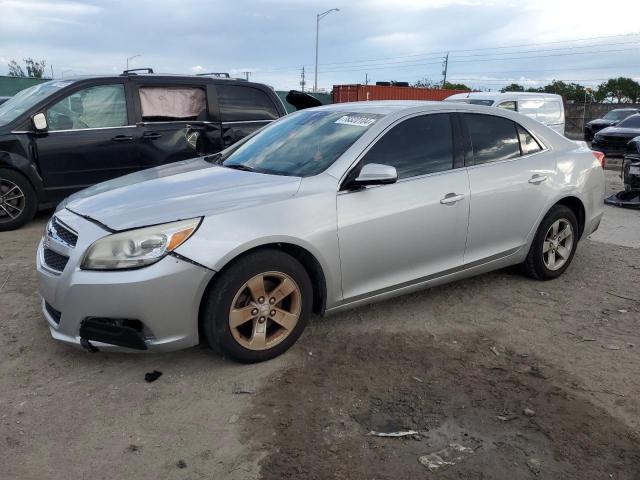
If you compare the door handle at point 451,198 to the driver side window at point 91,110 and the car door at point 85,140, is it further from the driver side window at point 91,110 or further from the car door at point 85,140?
the driver side window at point 91,110

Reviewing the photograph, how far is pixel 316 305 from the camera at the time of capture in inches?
145

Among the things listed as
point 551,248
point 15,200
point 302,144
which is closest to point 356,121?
point 302,144

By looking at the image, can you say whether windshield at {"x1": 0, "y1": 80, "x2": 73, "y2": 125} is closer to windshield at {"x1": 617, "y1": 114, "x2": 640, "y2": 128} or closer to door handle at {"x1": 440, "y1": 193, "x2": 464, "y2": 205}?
door handle at {"x1": 440, "y1": 193, "x2": 464, "y2": 205}

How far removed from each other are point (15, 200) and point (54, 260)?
389cm

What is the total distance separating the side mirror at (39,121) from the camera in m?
6.37

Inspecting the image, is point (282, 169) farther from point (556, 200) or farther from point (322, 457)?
point (556, 200)

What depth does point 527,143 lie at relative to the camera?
465 centimetres

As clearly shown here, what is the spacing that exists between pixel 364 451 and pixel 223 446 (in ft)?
2.21

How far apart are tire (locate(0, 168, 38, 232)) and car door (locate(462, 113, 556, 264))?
203 inches

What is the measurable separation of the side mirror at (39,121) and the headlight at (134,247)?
161 inches

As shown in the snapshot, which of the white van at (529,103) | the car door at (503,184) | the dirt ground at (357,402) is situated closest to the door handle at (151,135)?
the dirt ground at (357,402)

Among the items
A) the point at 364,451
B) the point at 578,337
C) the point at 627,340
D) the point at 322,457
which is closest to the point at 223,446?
the point at 322,457

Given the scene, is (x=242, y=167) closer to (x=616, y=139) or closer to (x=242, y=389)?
(x=242, y=389)

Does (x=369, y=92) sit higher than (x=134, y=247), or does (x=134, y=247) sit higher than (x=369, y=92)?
(x=369, y=92)
